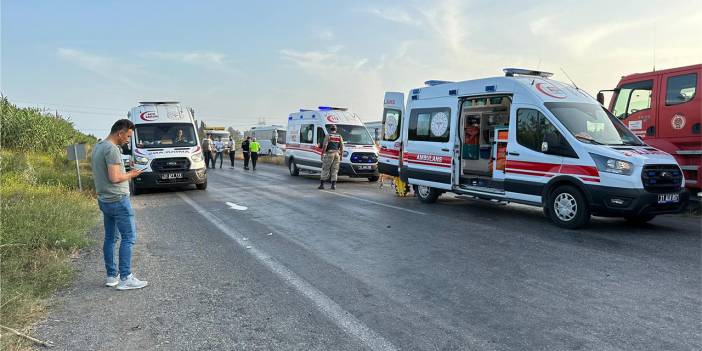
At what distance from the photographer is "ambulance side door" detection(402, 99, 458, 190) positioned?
10422 mm

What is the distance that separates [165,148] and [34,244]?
7565 millimetres

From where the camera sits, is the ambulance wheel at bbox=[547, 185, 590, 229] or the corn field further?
the corn field

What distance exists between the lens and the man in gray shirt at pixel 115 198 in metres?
4.92

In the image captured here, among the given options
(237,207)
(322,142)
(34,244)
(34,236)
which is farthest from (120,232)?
(322,142)

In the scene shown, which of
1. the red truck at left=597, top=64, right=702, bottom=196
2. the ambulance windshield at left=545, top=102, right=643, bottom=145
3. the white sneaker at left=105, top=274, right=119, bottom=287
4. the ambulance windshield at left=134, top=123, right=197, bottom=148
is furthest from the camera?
the ambulance windshield at left=134, top=123, right=197, bottom=148

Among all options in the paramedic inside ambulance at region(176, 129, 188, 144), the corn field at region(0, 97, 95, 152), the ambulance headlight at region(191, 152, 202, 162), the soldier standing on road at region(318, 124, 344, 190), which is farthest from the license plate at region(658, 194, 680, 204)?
the corn field at region(0, 97, 95, 152)

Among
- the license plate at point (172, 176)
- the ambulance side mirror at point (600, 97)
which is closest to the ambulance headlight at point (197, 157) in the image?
the license plate at point (172, 176)

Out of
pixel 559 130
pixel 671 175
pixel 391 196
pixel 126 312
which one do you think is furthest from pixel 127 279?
pixel 391 196

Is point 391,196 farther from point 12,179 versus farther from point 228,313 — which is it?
point 12,179

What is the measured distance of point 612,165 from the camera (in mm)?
7406

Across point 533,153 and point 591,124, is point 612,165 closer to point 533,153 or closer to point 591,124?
point 591,124

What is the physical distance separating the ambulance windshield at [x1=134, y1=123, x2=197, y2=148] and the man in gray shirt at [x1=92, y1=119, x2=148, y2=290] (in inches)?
360

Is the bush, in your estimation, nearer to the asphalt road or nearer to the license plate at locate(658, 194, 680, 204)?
the asphalt road

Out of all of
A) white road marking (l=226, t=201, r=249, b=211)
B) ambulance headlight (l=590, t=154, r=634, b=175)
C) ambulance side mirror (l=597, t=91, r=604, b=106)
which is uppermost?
ambulance side mirror (l=597, t=91, r=604, b=106)
